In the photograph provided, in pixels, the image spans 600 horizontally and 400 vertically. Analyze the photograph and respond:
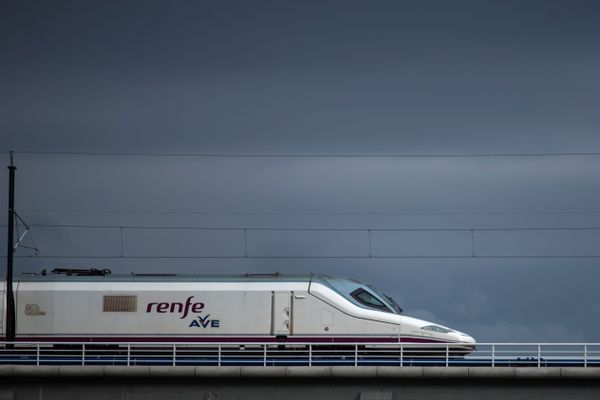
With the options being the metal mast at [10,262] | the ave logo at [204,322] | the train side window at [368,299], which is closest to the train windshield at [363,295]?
the train side window at [368,299]

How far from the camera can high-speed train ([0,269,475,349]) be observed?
50000 millimetres

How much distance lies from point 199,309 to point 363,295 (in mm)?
6919

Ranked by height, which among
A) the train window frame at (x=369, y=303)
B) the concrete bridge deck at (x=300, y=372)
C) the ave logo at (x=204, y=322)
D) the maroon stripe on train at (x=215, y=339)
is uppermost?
the train window frame at (x=369, y=303)

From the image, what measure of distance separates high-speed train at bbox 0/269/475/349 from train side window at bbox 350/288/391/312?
42 mm

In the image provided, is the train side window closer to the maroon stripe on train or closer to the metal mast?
the maroon stripe on train

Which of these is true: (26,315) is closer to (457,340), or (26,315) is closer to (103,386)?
(103,386)

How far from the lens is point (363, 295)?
5119 cm

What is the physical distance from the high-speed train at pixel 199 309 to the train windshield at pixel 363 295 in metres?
0.05

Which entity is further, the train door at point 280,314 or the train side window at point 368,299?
the train side window at point 368,299

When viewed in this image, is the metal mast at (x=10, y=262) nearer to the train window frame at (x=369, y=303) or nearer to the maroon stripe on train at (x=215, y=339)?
the maroon stripe on train at (x=215, y=339)

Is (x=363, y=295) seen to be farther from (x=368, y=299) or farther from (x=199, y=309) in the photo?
(x=199, y=309)

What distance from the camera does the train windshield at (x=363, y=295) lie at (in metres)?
50.6

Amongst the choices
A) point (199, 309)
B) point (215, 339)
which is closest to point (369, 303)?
point (215, 339)

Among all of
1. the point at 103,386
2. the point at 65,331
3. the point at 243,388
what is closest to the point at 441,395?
the point at 243,388
